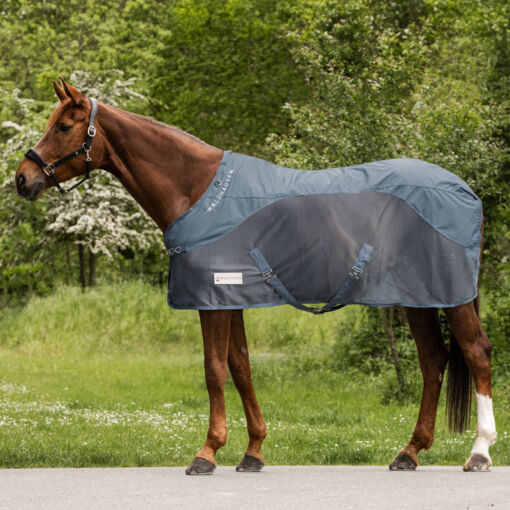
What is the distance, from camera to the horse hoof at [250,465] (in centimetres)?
623

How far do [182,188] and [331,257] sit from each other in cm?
112

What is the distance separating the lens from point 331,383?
44.3 feet

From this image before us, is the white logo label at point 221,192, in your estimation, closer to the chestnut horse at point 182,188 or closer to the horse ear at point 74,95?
the chestnut horse at point 182,188

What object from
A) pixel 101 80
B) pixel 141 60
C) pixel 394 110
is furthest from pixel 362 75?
pixel 141 60

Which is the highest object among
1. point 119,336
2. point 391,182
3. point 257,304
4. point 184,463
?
point 391,182

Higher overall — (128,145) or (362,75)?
(362,75)

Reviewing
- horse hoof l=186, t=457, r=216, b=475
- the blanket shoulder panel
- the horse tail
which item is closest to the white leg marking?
the horse tail

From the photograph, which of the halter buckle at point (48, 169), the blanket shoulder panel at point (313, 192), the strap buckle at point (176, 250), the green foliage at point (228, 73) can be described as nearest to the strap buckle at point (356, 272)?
the blanket shoulder panel at point (313, 192)

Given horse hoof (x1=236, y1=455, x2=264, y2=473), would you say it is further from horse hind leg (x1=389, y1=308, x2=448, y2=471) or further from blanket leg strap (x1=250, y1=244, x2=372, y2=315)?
blanket leg strap (x1=250, y1=244, x2=372, y2=315)

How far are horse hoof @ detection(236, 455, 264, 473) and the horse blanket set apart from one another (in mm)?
1138

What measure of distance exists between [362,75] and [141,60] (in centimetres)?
1748

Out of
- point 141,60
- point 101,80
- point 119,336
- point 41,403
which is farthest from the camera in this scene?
point 141,60

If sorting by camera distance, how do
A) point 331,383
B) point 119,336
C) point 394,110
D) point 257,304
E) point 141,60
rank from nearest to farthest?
1. point 257,304
2. point 394,110
3. point 331,383
4. point 119,336
5. point 141,60

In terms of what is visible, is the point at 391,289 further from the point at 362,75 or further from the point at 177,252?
the point at 362,75
